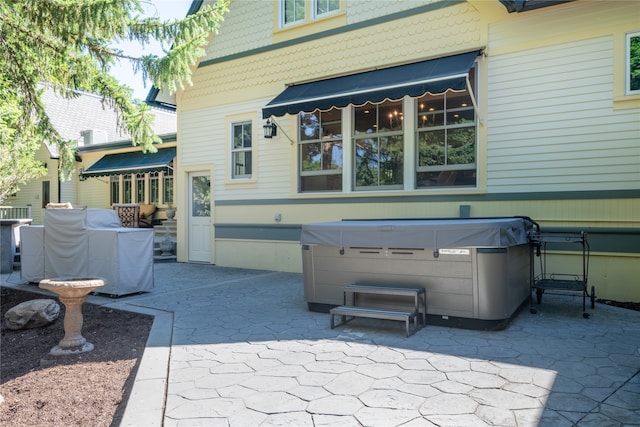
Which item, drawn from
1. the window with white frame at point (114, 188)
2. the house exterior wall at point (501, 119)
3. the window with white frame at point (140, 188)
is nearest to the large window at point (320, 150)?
the house exterior wall at point (501, 119)

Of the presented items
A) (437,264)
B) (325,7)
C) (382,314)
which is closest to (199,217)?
(325,7)

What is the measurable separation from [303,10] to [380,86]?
12.1 feet

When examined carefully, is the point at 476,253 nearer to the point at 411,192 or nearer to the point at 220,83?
the point at 411,192

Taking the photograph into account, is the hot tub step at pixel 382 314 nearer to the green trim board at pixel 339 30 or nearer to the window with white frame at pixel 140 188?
the green trim board at pixel 339 30

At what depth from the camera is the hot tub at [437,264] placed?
462cm

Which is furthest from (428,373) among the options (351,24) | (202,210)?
(202,210)

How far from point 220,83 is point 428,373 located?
30.1 ft

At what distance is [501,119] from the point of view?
7254 mm

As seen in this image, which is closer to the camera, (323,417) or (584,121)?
(323,417)

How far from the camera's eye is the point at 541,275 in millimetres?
6957

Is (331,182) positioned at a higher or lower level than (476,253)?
higher

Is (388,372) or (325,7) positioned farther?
(325,7)

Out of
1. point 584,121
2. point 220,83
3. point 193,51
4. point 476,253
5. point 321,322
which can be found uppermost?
point 220,83

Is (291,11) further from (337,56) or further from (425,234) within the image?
(425,234)
